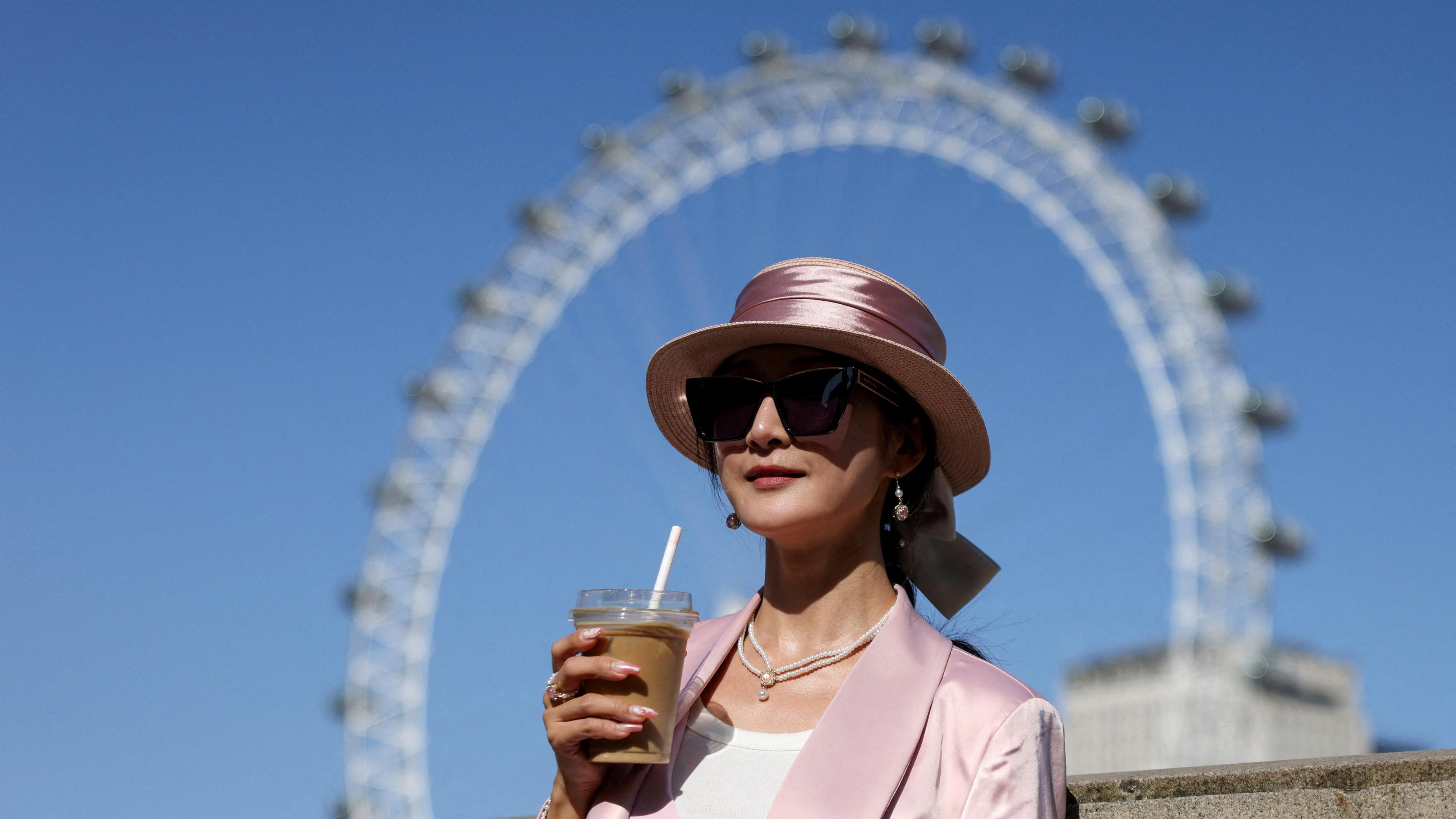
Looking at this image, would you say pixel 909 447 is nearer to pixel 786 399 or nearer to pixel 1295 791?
pixel 786 399

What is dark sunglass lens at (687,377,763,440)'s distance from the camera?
251 centimetres

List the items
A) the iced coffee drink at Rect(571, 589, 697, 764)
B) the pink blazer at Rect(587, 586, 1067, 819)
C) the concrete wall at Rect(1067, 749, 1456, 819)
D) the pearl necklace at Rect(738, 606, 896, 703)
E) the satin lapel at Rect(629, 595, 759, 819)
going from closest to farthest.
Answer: the pink blazer at Rect(587, 586, 1067, 819)
the iced coffee drink at Rect(571, 589, 697, 764)
the satin lapel at Rect(629, 595, 759, 819)
the pearl necklace at Rect(738, 606, 896, 703)
the concrete wall at Rect(1067, 749, 1456, 819)

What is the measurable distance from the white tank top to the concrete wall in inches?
33.8

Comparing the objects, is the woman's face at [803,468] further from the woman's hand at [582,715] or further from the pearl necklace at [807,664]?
the woman's hand at [582,715]

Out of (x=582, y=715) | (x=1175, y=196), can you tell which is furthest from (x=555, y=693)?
(x=1175, y=196)

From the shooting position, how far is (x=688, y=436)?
114 inches

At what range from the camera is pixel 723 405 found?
2537 mm

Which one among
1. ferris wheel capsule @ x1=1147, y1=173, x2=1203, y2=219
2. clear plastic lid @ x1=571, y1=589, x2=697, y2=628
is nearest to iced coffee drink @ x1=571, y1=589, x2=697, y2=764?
clear plastic lid @ x1=571, y1=589, x2=697, y2=628

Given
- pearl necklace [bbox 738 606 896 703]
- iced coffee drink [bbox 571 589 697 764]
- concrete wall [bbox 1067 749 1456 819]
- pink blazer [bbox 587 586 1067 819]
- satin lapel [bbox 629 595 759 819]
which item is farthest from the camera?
concrete wall [bbox 1067 749 1456 819]

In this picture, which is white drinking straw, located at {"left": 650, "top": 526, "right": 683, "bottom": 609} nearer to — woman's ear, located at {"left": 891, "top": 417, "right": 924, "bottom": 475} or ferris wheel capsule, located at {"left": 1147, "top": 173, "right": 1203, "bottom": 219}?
woman's ear, located at {"left": 891, "top": 417, "right": 924, "bottom": 475}

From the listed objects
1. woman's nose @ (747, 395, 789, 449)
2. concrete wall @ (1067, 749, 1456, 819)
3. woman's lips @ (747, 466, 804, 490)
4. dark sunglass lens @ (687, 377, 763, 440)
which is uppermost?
dark sunglass lens @ (687, 377, 763, 440)

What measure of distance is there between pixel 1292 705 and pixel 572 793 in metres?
77.5

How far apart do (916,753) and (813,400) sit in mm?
544

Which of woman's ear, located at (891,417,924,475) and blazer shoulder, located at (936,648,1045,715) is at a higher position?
woman's ear, located at (891,417,924,475)
